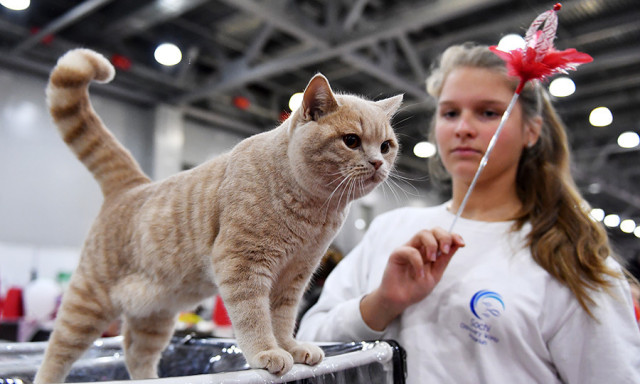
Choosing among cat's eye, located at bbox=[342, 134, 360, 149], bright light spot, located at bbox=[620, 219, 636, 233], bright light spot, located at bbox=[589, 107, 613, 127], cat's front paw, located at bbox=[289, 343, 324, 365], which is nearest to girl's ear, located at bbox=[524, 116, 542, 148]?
cat's eye, located at bbox=[342, 134, 360, 149]

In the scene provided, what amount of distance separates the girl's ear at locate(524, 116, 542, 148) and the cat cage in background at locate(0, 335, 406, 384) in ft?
2.44

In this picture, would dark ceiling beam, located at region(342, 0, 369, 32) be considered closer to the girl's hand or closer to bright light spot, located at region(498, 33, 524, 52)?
bright light spot, located at region(498, 33, 524, 52)

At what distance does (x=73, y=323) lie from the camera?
2.44 feet

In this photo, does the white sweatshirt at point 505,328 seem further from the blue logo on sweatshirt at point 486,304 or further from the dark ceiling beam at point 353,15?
the dark ceiling beam at point 353,15

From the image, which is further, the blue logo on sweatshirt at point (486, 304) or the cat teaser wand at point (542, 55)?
the blue logo on sweatshirt at point (486, 304)

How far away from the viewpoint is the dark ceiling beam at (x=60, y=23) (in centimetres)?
180

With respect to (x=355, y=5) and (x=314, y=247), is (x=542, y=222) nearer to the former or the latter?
(x=314, y=247)

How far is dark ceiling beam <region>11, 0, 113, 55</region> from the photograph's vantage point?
1796 mm

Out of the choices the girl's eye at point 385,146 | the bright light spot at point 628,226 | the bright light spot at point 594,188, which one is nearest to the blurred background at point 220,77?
the girl's eye at point 385,146

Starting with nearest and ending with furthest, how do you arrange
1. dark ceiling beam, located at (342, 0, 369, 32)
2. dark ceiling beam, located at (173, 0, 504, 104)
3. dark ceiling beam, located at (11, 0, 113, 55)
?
dark ceiling beam, located at (11, 0, 113, 55), dark ceiling beam, located at (173, 0, 504, 104), dark ceiling beam, located at (342, 0, 369, 32)

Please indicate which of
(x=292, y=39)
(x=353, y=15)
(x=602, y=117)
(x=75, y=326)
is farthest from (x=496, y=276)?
(x=292, y=39)

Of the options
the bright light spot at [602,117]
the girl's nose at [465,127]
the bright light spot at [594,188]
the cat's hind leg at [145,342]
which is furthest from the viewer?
the bright light spot at [594,188]

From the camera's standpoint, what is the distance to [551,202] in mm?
1239

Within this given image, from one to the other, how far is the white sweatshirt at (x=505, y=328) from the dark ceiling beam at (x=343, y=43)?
205 centimetres
